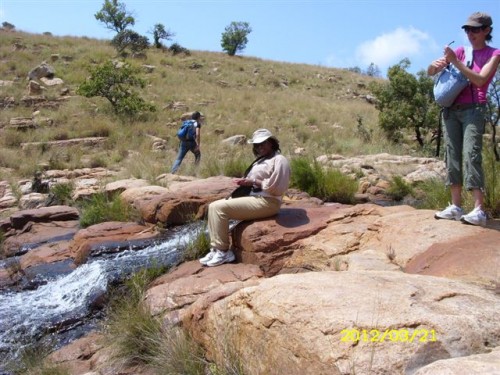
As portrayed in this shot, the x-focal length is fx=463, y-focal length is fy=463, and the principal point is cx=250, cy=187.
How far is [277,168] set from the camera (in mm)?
5207

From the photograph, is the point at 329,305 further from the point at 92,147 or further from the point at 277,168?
the point at 92,147

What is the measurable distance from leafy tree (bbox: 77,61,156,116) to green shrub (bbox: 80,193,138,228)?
1029 cm

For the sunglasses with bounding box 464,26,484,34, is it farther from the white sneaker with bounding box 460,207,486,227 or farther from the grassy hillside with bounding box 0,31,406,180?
the grassy hillside with bounding box 0,31,406,180

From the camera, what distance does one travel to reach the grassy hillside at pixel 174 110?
44.4 ft

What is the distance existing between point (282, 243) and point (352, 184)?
3963mm

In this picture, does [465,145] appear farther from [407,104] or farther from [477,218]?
[407,104]

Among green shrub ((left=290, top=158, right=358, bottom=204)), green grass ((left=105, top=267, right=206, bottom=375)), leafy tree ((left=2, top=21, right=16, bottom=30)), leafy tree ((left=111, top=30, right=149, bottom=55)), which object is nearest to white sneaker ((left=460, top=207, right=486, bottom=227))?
green grass ((left=105, top=267, right=206, bottom=375))

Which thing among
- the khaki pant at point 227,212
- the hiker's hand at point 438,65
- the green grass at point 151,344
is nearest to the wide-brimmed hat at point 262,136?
the khaki pant at point 227,212

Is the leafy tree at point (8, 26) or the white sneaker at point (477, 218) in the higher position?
the leafy tree at point (8, 26)

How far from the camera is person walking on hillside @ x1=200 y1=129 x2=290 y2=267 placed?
5215 mm

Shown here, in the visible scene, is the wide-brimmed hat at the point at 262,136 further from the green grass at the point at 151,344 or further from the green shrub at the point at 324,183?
the green shrub at the point at 324,183

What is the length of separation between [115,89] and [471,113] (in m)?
16.2

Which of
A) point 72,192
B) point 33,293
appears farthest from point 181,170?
point 33,293

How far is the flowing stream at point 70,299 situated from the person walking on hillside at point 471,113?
10.6 feet
